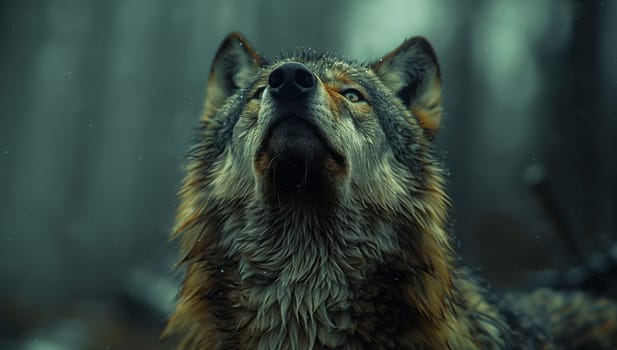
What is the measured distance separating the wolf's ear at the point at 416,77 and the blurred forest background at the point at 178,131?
0.32 meters

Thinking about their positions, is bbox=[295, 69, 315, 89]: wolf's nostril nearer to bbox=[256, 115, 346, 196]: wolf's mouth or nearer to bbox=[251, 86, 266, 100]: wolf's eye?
bbox=[256, 115, 346, 196]: wolf's mouth

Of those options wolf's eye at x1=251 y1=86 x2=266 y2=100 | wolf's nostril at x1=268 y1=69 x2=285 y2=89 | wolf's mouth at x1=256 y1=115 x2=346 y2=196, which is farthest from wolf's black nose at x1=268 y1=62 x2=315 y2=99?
wolf's eye at x1=251 y1=86 x2=266 y2=100

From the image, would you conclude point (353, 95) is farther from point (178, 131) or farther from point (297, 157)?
point (178, 131)

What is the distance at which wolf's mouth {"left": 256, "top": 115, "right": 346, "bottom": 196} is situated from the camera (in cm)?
217

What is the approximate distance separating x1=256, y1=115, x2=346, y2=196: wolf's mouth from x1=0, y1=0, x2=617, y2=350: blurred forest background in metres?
1.24

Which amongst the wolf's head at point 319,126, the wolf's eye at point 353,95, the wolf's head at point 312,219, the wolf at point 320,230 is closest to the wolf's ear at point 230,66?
the wolf's head at point 319,126

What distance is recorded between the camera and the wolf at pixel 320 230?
223 cm

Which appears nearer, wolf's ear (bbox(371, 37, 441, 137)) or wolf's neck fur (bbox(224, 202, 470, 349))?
wolf's neck fur (bbox(224, 202, 470, 349))

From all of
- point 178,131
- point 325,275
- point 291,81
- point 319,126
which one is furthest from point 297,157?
point 178,131

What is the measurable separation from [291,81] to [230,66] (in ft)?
3.83

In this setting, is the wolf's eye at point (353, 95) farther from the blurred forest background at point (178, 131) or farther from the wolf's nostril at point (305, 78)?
the blurred forest background at point (178, 131)

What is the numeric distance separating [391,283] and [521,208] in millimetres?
6784

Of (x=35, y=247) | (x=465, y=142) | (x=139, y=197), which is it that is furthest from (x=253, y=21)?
(x=35, y=247)

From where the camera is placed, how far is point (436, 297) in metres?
2.37
